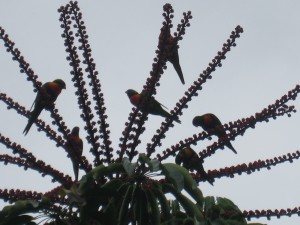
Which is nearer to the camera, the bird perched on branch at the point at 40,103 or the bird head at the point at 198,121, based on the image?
the bird perched on branch at the point at 40,103

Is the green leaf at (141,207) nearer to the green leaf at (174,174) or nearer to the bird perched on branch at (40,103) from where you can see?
the green leaf at (174,174)

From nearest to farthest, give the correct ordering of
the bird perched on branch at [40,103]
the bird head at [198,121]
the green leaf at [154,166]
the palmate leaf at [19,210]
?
the green leaf at [154,166], the palmate leaf at [19,210], the bird perched on branch at [40,103], the bird head at [198,121]

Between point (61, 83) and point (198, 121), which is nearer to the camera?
point (61, 83)

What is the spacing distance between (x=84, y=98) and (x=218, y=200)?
0.90 m

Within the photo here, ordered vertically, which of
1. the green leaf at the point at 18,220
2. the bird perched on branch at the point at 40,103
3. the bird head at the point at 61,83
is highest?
the bird head at the point at 61,83

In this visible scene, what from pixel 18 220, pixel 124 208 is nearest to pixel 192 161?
pixel 124 208

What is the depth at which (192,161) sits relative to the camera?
3.23 metres

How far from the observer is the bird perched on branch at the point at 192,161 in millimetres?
2930

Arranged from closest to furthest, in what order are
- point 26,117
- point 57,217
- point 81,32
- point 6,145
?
1. point 57,217
2. point 6,145
3. point 81,32
4. point 26,117

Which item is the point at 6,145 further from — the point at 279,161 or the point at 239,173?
the point at 279,161

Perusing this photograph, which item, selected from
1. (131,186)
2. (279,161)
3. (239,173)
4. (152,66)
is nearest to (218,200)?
(239,173)

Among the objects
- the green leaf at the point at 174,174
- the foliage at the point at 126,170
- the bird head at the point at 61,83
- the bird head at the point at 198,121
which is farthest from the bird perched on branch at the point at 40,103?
the bird head at the point at 198,121

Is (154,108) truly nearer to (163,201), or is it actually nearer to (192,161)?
(192,161)

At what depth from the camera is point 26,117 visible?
3250 millimetres
